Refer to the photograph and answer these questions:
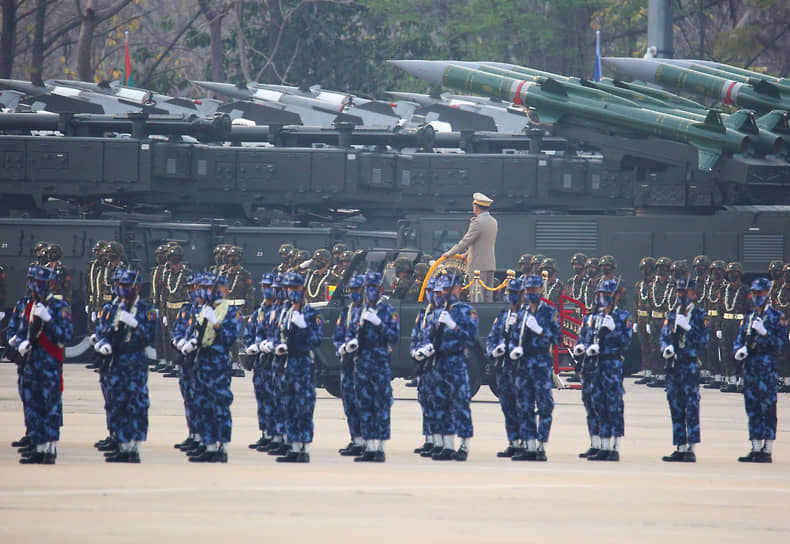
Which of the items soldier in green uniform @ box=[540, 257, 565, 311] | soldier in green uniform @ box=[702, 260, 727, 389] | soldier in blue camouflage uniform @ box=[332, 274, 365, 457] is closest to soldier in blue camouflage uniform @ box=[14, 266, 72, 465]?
soldier in blue camouflage uniform @ box=[332, 274, 365, 457]

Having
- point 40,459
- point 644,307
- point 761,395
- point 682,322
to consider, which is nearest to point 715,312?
point 644,307

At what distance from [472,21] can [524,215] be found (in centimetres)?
2136

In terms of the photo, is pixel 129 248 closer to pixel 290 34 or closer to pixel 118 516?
pixel 118 516

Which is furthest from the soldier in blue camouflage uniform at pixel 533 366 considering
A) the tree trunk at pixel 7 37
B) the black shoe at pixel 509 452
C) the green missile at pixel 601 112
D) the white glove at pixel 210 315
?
the tree trunk at pixel 7 37

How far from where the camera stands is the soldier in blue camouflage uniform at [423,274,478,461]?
12.8 metres

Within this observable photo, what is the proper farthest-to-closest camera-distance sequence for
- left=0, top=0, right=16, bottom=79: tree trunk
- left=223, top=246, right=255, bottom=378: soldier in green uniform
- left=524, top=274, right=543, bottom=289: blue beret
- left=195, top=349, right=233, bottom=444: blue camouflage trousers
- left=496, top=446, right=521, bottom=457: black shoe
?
1. left=0, top=0, right=16, bottom=79: tree trunk
2. left=223, top=246, right=255, bottom=378: soldier in green uniform
3. left=524, top=274, right=543, bottom=289: blue beret
4. left=496, top=446, right=521, bottom=457: black shoe
5. left=195, top=349, right=233, bottom=444: blue camouflage trousers

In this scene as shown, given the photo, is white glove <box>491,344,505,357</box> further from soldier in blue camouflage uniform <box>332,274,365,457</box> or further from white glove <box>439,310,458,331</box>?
soldier in blue camouflage uniform <box>332,274,365,457</box>

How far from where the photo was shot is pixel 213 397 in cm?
1241

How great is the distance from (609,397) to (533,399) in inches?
28.3

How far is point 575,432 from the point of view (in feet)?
49.8

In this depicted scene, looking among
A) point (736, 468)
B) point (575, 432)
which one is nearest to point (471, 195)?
point (575, 432)

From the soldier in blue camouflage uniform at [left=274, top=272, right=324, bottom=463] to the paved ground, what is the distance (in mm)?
238

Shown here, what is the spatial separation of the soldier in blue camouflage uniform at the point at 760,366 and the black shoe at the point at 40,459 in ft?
20.6

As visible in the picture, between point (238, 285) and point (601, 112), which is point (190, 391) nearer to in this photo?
point (238, 285)
